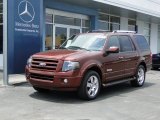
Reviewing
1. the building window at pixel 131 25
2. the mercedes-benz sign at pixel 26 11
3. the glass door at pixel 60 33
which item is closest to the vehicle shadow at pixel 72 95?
the mercedes-benz sign at pixel 26 11

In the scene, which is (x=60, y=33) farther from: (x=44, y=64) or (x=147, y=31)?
(x=147, y=31)

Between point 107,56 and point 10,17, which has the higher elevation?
point 10,17

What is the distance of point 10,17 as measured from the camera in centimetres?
1196

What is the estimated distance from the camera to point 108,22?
78.9ft

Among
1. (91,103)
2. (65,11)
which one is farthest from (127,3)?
(91,103)

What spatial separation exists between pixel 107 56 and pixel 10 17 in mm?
3663

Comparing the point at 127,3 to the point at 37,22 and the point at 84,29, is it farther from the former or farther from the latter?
the point at 37,22

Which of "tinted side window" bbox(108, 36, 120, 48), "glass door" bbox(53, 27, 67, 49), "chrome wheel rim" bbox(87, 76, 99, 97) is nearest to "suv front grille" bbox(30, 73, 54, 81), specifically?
"chrome wheel rim" bbox(87, 76, 99, 97)

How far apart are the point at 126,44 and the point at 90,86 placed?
2.66m

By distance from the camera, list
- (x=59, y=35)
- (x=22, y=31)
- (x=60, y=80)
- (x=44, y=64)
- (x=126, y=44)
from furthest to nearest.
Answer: (x=59, y=35)
(x=22, y=31)
(x=126, y=44)
(x=44, y=64)
(x=60, y=80)

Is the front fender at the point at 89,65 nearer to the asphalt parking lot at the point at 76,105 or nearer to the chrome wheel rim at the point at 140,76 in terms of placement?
the asphalt parking lot at the point at 76,105

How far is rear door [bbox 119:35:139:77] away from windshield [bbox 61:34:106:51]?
973 mm

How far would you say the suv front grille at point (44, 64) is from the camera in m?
9.45

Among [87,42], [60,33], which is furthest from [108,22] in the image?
[87,42]
